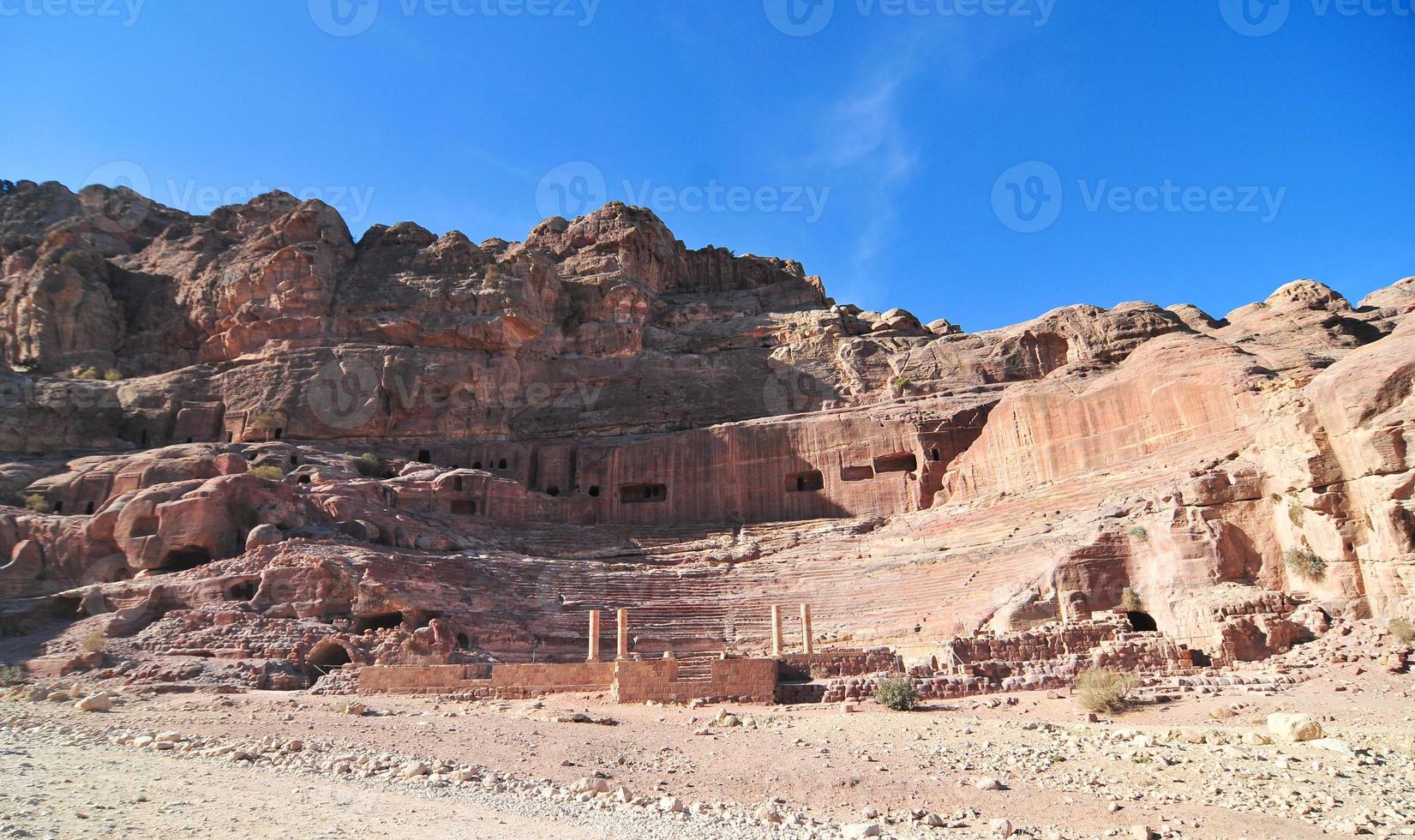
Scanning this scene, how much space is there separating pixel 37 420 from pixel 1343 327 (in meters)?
57.9

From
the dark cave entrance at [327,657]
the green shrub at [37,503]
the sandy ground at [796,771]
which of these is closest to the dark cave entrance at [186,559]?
the dark cave entrance at [327,657]

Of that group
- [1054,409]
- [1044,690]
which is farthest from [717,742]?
[1054,409]

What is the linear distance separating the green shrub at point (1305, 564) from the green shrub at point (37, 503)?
132 ft

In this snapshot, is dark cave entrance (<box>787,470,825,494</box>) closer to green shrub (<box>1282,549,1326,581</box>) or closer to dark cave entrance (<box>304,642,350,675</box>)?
green shrub (<box>1282,549,1326,581</box>)

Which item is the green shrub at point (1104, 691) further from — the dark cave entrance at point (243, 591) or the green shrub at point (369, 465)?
the green shrub at point (369, 465)

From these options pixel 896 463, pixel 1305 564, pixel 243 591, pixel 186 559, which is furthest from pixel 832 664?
pixel 186 559

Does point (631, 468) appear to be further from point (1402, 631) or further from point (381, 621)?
point (1402, 631)

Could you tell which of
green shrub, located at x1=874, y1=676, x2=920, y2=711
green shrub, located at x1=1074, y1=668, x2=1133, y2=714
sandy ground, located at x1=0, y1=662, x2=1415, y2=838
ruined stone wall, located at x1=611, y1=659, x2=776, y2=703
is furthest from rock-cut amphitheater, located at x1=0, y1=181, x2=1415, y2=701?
sandy ground, located at x1=0, y1=662, x2=1415, y2=838

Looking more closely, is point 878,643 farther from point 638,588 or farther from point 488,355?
point 488,355

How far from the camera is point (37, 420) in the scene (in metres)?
39.5

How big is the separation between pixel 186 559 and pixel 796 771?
24.3 metres

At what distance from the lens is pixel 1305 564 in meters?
17.6

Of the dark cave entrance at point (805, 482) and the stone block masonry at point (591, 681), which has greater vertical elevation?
the dark cave entrance at point (805, 482)

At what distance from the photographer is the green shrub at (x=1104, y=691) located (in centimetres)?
1391
